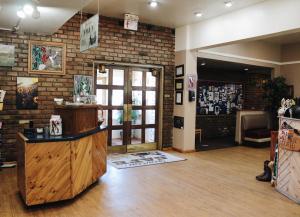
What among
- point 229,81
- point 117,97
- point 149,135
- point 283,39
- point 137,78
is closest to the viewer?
point 117,97

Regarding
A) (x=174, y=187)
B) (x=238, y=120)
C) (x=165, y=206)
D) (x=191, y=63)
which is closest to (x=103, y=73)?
(x=191, y=63)

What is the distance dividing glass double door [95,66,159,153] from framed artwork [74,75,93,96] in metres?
0.23

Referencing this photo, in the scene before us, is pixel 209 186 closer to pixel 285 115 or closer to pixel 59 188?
pixel 285 115

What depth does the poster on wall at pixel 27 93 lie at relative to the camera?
5.24m

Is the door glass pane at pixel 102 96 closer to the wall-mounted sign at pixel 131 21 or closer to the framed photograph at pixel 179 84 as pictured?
the wall-mounted sign at pixel 131 21

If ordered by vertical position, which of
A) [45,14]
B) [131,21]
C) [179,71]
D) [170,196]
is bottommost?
[170,196]

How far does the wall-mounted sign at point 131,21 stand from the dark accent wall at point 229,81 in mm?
3839

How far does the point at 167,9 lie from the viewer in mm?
5512

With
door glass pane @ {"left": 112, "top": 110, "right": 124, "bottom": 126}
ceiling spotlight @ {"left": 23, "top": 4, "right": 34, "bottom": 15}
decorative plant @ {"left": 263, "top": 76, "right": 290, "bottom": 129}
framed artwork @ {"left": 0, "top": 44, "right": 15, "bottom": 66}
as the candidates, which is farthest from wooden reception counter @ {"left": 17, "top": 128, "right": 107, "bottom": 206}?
decorative plant @ {"left": 263, "top": 76, "right": 290, "bottom": 129}

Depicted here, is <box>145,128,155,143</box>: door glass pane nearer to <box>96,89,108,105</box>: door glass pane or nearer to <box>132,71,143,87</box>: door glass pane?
<box>132,71,143,87</box>: door glass pane

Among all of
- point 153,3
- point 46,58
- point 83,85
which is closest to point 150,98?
point 83,85

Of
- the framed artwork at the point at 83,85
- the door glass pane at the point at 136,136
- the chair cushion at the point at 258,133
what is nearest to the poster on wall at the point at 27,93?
the framed artwork at the point at 83,85

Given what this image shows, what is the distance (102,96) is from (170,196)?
318 cm

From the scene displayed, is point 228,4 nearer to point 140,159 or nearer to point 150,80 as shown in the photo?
point 150,80
